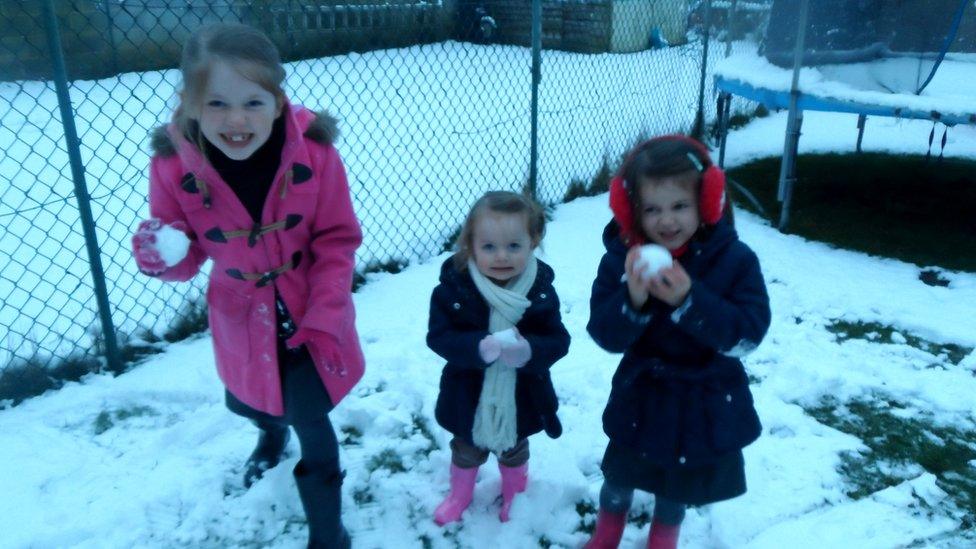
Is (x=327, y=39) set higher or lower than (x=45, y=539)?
higher

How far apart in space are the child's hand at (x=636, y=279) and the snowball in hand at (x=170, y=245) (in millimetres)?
1037

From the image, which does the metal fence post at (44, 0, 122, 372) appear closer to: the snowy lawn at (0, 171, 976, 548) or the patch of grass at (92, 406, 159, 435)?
the snowy lawn at (0, 171, 976, 548)

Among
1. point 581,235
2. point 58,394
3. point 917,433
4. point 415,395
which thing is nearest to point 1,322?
point 58,394

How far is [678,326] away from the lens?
1831 millimetres

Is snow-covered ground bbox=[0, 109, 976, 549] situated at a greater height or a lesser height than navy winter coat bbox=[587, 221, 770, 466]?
lesser

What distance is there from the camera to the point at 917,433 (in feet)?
9.31

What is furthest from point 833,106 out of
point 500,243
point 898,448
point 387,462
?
point 387,462

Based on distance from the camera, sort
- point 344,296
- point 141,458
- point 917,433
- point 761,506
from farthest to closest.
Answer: point 917,433 < point 141,458 < point 761,506 < point 344,296

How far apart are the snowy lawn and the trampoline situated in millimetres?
1635

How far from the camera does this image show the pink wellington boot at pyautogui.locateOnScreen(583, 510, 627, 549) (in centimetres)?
215

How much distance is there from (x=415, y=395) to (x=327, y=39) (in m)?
7.53

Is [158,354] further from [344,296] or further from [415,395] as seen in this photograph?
[344,296]

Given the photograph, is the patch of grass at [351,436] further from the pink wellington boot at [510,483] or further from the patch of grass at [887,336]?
the patch of grass at [887,336]

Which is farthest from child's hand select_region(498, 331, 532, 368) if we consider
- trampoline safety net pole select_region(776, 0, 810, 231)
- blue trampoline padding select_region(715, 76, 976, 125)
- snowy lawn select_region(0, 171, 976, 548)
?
blue trampoline padding select_region(715, 76, 976, 125)
